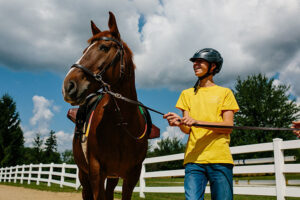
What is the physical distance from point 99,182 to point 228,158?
5.46ft

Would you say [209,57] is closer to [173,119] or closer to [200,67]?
[200,67]

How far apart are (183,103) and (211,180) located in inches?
31.9

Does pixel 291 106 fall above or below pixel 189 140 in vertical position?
above

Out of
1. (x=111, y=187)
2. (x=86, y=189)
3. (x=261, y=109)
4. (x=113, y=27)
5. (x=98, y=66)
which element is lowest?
(x=86, y=189)

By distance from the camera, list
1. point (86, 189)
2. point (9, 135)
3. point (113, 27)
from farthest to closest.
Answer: point (9, 135) < point (86, 189) < point (113, 27)

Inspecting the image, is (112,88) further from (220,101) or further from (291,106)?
(291,106)

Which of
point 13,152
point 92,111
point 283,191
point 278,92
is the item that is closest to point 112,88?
point 92,111

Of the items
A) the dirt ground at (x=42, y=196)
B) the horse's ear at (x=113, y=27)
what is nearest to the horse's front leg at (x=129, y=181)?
the horse's ear at (x=113, y=27)

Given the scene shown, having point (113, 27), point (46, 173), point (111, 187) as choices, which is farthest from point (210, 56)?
point (46, 173)

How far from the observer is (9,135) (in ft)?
134

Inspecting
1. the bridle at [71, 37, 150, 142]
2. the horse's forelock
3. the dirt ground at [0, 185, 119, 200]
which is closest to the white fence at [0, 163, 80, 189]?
the dirt ground at [0, 185, 119, 200]

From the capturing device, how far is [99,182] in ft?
10.7

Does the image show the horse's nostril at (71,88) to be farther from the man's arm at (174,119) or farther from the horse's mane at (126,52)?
the man's arm at (174,119)

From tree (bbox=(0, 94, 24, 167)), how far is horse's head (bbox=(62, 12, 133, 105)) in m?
41.0
